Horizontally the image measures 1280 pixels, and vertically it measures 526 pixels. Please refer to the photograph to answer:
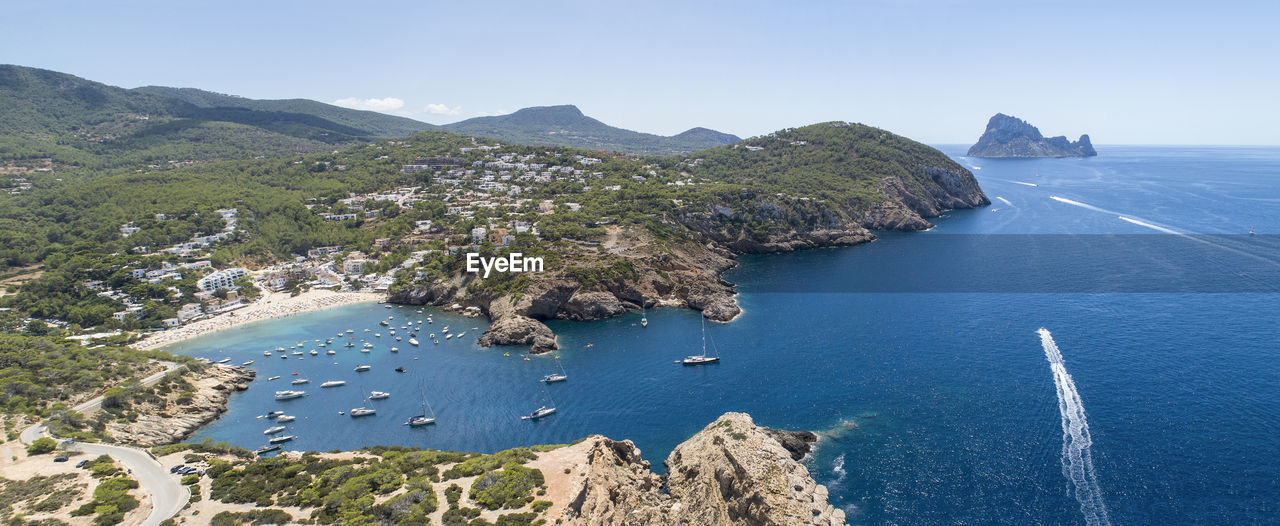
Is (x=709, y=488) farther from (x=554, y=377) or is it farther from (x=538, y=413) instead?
(x=554, y=377)

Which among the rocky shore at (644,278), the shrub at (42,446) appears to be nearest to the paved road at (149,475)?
the shrub at (42,446)

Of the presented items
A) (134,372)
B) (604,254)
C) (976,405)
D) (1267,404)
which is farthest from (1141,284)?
(134,372)

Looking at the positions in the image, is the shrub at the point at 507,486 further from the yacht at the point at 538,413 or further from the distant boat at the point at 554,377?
the distant boat at the point at 554,377

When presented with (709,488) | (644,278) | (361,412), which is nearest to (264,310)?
(361,412)

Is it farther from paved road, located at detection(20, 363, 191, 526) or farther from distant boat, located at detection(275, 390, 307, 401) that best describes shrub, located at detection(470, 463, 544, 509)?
distant boat, located at detection(275, 390, 307, 401)

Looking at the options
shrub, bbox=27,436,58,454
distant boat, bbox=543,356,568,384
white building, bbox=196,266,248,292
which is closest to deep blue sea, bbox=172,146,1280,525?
distant boat, bbox=543,356,568,384
